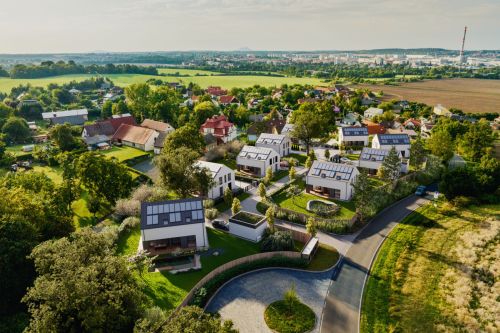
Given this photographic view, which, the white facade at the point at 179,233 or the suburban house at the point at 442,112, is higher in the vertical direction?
the suburban house at the point at 442,112

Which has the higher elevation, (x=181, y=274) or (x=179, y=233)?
(x=179, y=233)

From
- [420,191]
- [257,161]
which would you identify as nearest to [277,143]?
[257,161]

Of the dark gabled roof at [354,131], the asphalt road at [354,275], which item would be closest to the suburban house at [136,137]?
the dark gabled roof at [354,131]

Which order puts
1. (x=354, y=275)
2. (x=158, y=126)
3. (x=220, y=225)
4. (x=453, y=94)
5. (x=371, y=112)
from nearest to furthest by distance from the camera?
(x=354, y=275) < (x=220, y=225) < (x=158, y=126) < (x=371, y=112) < (x=453, y=94)

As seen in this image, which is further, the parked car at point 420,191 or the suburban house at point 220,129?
the suburban house at point 220,129

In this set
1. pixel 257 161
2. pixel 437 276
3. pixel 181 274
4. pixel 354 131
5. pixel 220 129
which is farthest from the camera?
pixel 220 129

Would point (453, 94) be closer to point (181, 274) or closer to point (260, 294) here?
point (260, 294)

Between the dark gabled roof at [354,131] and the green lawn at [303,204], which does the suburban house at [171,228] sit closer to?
the green lawn at [303,204]
